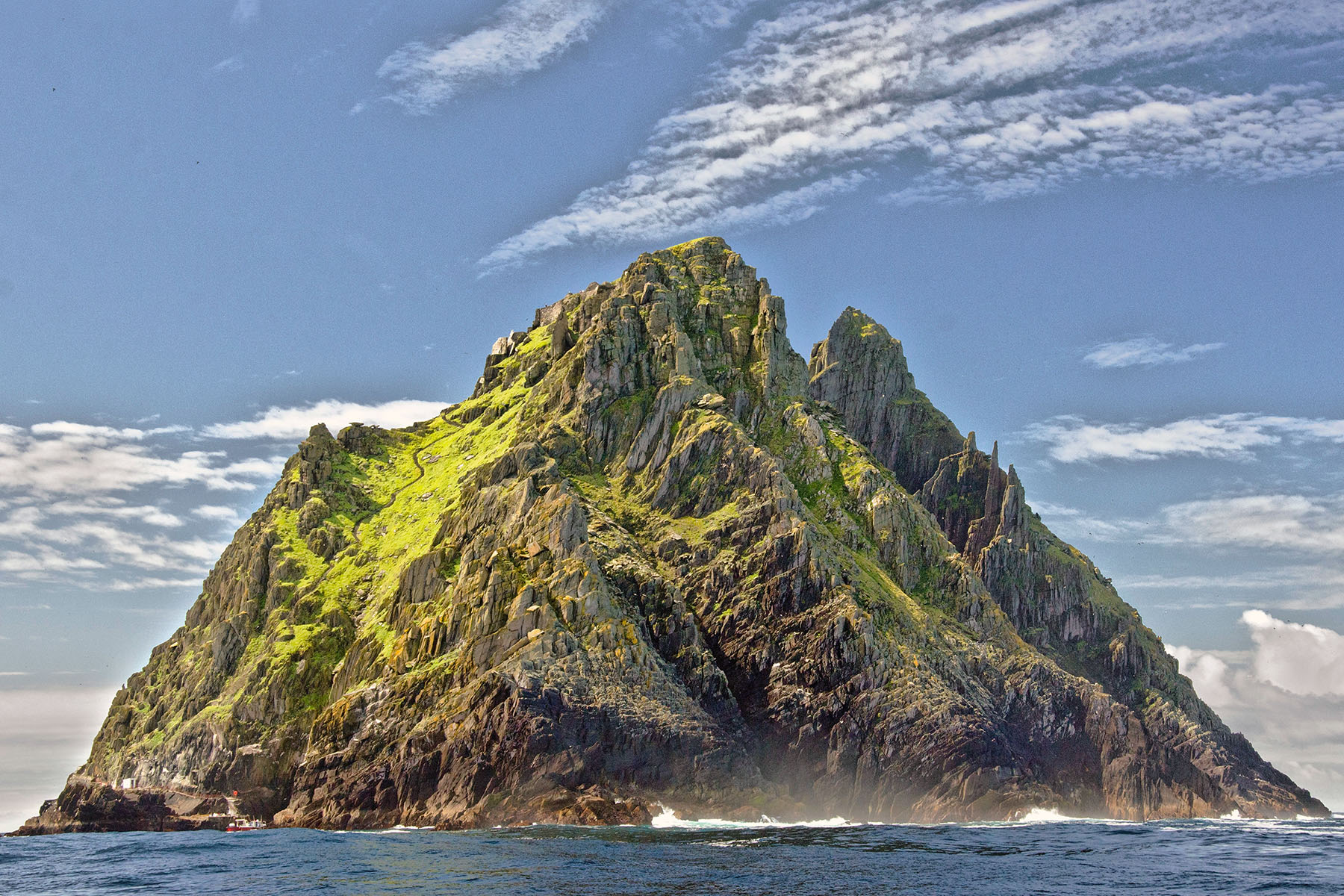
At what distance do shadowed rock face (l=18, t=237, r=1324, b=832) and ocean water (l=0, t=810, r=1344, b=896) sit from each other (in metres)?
14.5

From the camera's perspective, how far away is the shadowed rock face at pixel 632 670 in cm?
13862

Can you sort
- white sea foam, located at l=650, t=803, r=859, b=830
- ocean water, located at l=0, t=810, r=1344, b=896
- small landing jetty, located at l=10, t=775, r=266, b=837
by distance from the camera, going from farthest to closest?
small landing jetty, located at l=10, t=775, r=266, b=837
white sea foam, located at l=650, t=803, r=859, b=830
ocean water, located at l=0, t=810, r=1344, b=896

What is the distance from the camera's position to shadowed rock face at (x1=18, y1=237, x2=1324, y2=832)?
13862 centimetres

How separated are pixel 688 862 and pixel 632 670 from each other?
192ft

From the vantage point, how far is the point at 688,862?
87500 millimetres

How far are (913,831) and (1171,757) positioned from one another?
279 feet

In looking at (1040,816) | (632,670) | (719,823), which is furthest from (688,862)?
(1040,816)

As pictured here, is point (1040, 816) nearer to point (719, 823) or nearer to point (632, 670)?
point (719, 823)

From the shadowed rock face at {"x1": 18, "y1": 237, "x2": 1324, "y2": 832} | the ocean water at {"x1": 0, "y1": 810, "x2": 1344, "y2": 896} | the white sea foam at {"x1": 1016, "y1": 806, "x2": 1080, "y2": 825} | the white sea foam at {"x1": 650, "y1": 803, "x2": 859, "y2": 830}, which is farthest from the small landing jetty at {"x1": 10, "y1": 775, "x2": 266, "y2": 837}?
the white sea foam at {"x1": 1016, "y1": 806, "x2": 1080, "y2": 825}

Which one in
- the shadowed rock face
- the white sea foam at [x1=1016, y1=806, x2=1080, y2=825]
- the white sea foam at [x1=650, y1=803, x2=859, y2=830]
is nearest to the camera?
the white sea foam at [x1=650, y1=803, x2=859, y2=830]

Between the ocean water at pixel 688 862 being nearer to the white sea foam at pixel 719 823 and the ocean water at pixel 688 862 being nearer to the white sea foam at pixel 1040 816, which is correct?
the white sea foam at pixel 719 823

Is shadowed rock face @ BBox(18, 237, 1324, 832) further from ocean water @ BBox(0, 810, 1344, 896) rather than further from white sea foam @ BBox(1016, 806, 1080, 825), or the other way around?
ocean water @ BBox(0, 810, 1344, 896)

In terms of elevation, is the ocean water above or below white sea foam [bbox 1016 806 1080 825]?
above

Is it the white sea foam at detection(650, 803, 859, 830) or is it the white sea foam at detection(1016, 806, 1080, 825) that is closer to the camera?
the white sea foam at detection(650, 803, 859, 830)
